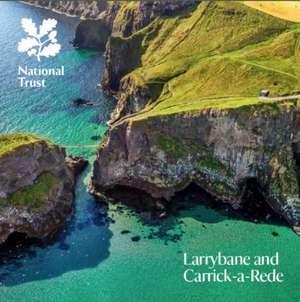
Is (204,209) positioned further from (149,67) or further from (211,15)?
(211,15)

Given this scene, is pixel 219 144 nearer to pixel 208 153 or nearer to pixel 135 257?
pixel 208 153

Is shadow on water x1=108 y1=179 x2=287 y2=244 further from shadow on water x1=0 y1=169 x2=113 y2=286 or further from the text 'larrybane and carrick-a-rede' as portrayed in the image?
the text 'larrybane and carrick-a-rede'

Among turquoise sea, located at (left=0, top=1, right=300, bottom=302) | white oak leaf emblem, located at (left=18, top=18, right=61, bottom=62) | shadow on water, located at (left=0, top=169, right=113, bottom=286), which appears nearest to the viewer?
turquoise sea, located at (left=0, top=1, right=300, bottom=302)

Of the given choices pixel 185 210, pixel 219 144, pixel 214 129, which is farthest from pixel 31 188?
pixel 219 144

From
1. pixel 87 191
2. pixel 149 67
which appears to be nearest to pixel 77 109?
pixel 149 67

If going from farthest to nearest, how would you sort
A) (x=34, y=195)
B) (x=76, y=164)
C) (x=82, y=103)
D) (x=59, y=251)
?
1. (x=82, y=103)
2. (x=76, y=164)
3. (x=34, y=195)
4. (x=59, y=251)

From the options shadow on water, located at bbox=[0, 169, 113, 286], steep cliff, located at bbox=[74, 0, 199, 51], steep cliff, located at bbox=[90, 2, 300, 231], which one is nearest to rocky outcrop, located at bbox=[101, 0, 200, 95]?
steep cliff, located at bbox=[74, 0, 199, 51]

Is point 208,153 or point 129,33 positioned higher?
point 129,33

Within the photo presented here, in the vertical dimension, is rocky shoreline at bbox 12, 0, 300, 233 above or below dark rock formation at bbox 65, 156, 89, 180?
above
